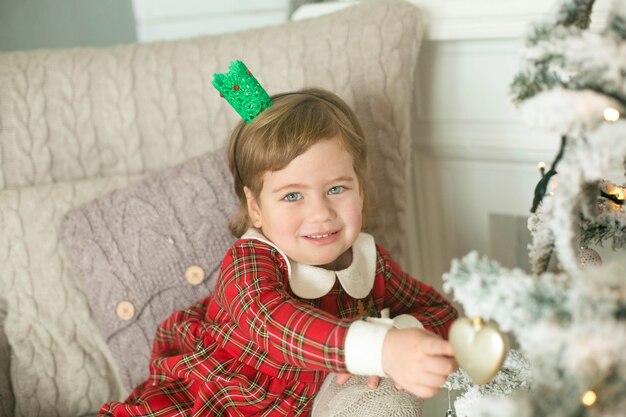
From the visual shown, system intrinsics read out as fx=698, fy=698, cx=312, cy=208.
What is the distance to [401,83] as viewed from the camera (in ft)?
4.35

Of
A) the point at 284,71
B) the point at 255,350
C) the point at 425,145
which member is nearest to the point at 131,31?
the point at 284,71

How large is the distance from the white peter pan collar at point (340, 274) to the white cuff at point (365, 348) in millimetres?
242

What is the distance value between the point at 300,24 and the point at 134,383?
2.49ft

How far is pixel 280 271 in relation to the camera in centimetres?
106

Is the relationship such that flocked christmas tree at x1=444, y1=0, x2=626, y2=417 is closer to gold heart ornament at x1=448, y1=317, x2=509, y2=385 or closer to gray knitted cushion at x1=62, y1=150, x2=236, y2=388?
gold heart ornament at x1=448, y1=317, x2=509, y2=385

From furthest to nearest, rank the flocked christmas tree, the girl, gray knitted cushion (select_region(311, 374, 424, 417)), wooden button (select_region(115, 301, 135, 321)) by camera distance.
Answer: wooden button (select_region(115, 301, 135, 321))
the girl
gray knitted cushion (select_region(311, 374, 424, 417))
the flocked christmas tree

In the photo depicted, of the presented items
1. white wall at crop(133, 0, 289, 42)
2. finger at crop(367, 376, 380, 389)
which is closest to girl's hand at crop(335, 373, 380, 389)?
finger at crop(367, 376, 380, 389)

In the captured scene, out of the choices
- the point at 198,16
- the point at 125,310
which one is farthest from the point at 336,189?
the point at 198,16

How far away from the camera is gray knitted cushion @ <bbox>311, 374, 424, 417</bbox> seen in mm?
920

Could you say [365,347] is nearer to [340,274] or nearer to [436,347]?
[436,347]

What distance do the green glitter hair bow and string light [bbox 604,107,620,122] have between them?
0.57 m

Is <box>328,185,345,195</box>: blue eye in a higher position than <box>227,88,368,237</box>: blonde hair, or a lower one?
lower

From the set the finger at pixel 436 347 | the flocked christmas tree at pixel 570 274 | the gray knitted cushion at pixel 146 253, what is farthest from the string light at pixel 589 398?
the gray knitted cushion at pixel 146 253

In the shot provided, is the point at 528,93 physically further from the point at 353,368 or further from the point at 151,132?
the point at 151,132
